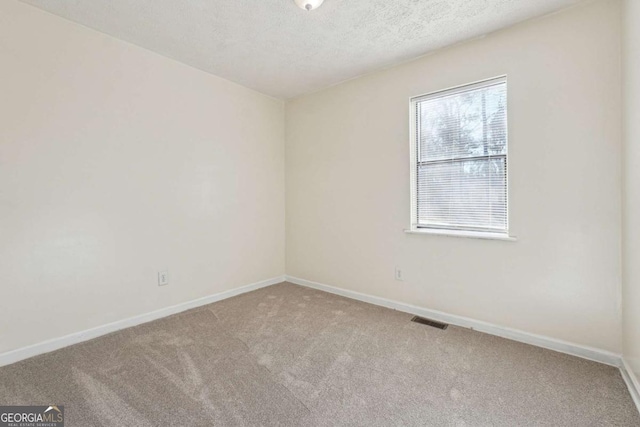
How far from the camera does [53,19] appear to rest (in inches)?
84.4

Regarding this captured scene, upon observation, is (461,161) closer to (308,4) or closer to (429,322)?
(429,322)

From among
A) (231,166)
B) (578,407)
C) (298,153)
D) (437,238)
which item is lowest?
(578,407)

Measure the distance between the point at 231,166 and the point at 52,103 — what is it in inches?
62.5

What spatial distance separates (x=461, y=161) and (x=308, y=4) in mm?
1793

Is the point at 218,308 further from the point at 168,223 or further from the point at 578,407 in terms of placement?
the point at 578,407

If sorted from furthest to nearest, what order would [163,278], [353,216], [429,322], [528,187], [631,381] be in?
[353,216]
[163,278]
[429,322]
[528,187]
[631,381]

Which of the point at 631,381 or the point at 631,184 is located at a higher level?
the point at 631,184

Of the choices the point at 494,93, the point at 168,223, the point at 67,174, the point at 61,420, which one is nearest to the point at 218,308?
the point at 168,223

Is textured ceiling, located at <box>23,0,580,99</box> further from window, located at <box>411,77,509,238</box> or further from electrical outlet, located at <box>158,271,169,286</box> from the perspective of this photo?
electrical outlet, located at <box>158,271,169,286</box>

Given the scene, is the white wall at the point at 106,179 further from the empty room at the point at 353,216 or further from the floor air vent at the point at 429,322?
the floor air vent at the point at 429,322

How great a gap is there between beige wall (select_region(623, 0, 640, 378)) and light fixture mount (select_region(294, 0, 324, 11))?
1.88 metres

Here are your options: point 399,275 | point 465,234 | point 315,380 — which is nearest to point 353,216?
point 399,275

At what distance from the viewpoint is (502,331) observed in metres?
2.37

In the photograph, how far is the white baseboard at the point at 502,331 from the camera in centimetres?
199
